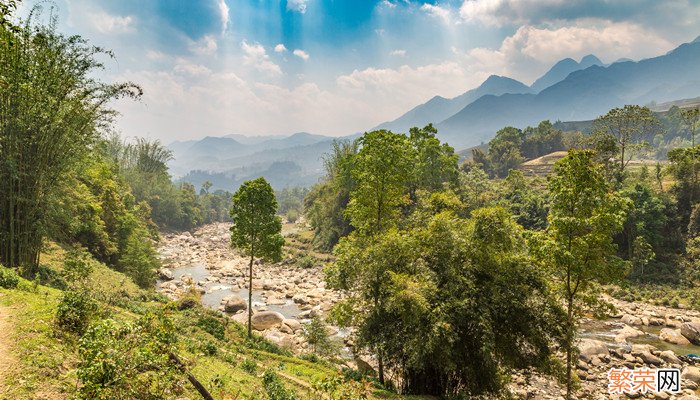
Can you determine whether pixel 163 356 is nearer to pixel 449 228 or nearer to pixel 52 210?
pixel 449 228

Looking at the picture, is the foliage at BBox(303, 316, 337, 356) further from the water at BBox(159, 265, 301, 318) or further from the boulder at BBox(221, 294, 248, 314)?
the boulder at BBox(221, 294, 248, 314)

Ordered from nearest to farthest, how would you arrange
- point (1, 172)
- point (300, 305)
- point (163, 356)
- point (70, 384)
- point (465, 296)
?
point (163, 356), point (70, 384), point (465, 296), point (1, 172), point (300, 305)

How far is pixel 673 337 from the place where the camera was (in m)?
25.2

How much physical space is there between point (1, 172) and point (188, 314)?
1169cm

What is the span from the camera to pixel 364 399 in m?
8.02

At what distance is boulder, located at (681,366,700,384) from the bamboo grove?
36.0 metres

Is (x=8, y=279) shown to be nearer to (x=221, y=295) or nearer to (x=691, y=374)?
(x=221, y=295)

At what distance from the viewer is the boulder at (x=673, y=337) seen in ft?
81.5

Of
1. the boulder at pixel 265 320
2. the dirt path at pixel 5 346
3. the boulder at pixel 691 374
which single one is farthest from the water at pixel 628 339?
the dirt path at pixel 5 346

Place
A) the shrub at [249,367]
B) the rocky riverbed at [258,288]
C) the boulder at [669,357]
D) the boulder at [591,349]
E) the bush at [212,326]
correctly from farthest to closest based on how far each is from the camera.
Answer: the rocky riverbed at [258,288]
the boulder at [591,349]
the boulder at [669,357]
the bush at [212,326]
the shrub at [249,367]

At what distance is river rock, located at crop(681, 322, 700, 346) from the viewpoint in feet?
80.9

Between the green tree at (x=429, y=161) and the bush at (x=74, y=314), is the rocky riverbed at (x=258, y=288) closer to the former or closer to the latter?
the bush at (x=74, y=314)

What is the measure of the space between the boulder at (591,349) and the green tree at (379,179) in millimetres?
15589

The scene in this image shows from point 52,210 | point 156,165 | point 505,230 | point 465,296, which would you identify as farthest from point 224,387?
point 156,165
